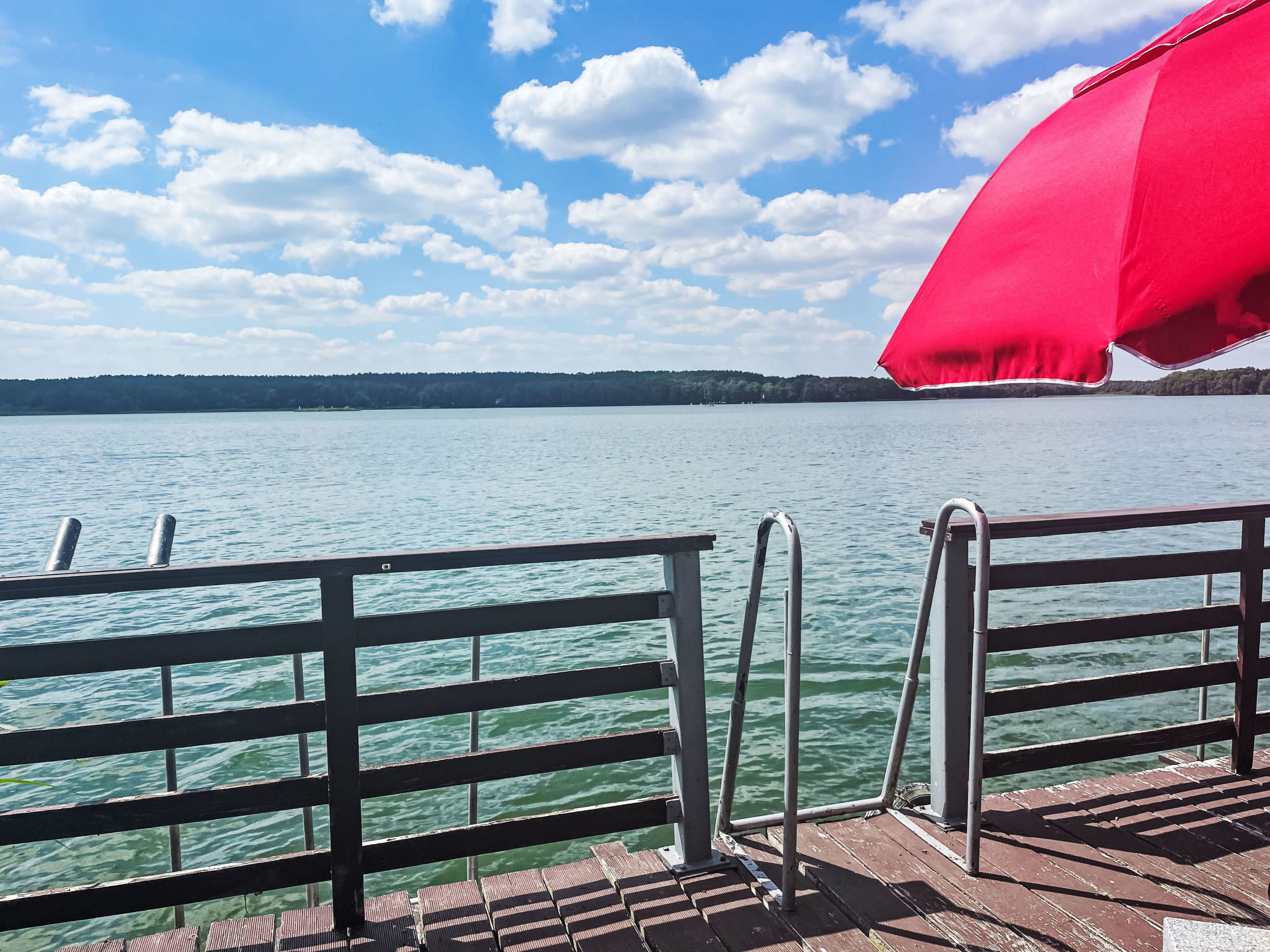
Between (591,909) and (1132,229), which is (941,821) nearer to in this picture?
(591,909)

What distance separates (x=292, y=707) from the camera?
87.9 inches

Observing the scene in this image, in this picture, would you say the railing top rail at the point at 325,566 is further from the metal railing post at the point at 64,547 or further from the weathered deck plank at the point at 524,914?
the weathered deck plank at the point at 524,914

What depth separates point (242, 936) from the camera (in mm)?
2271

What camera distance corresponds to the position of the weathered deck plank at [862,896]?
2.22 m

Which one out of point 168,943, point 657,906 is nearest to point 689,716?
point 657,906

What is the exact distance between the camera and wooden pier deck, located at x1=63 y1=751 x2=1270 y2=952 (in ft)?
7.29

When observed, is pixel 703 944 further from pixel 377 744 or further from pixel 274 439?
pixel 274 439

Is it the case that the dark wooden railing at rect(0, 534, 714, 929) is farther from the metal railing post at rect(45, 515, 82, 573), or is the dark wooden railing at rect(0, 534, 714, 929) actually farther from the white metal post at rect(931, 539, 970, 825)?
the white metal post at rect(931, 539, 970, 825)

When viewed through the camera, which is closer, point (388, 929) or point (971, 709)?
point (388, 929)

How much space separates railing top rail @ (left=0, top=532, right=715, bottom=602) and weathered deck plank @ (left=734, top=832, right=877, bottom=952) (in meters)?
1.05

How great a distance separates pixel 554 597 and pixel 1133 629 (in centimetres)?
774

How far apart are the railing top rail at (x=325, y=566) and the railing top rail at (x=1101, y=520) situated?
0.97 m

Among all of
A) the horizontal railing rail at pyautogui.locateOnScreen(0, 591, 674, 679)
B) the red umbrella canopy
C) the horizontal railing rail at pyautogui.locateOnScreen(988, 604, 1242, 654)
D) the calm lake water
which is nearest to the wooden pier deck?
the horizontal railing rail at pyautogui.locateOnScreen(988, 604, 1242, 654)

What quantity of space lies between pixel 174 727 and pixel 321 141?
32250 mm
